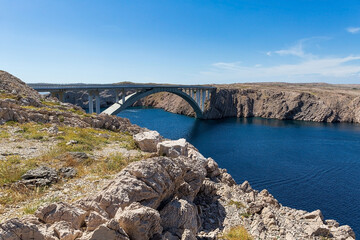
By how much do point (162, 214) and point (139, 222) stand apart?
6.76 ft

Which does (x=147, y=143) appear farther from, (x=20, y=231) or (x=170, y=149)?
(x=20, y=231)

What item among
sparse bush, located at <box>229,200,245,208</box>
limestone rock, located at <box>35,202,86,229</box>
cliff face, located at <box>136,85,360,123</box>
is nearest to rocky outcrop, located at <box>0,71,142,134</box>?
limestone rock, located at <box>35,202,86,229</box>

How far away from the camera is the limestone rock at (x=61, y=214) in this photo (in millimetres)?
6199

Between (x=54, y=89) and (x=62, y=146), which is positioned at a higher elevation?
(x=54, y=89)

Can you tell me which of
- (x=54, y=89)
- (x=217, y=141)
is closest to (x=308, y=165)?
(x=217, y=141)

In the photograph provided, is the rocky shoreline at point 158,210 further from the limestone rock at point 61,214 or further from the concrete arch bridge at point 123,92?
the concrete arch bridge at point 123,92

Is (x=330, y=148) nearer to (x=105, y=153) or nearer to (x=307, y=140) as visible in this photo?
(x=307, y=140)

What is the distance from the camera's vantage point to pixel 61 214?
20.6 ft

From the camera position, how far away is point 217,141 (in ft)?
156

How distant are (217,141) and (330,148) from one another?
20.3 meters

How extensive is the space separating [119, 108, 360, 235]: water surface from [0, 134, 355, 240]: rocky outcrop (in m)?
8.24

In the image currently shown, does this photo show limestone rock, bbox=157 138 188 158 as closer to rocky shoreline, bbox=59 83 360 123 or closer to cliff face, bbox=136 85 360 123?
cliff face, bbox=136 85 360 123

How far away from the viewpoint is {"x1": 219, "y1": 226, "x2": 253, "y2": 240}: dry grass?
31.6 feet

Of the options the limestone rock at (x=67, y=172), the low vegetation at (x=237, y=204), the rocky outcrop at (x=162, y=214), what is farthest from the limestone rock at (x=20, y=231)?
the low vegetation at (x=237, y=204)
